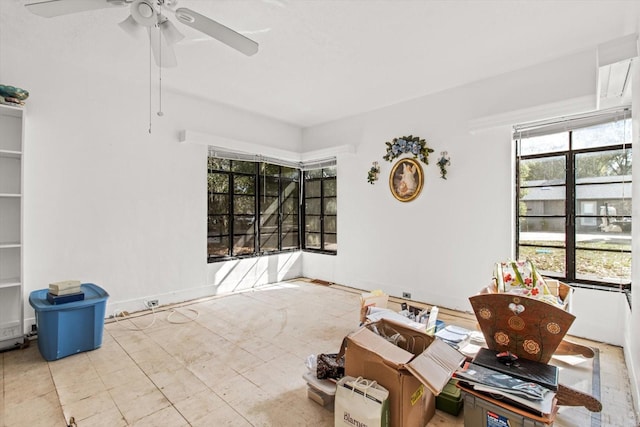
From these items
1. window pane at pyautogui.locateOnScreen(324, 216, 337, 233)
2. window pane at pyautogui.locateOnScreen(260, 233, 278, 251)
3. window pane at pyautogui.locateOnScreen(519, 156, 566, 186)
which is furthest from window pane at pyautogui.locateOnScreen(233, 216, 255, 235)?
window pane at pyautogui.locateOnScreen(519, 156, 566, 186)

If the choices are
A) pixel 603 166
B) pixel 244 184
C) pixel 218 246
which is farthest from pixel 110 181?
pixel 603 166

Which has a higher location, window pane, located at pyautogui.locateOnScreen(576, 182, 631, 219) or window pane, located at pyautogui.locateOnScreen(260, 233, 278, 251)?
window pane, located at pyautogui.locateOnScreen(576, 182, 631, 219)

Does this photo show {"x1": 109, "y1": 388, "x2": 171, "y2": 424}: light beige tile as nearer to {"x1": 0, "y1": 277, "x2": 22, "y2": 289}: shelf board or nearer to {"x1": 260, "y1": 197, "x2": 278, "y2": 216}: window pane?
{"x1": 0, "y1": 277, "x2": 22, "y2": 289}: shelf board

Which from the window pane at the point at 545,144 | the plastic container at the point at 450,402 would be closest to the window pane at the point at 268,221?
the window pane at the point at 545,144

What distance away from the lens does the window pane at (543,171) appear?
3303 millimetres

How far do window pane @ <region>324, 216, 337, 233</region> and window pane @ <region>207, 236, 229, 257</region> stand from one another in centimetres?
172

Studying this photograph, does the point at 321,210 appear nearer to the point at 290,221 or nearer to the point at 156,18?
the point at 290,221

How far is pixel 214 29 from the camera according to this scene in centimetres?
212

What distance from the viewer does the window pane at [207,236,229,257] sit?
4.58 meters

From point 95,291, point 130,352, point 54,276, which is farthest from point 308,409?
point 54,276

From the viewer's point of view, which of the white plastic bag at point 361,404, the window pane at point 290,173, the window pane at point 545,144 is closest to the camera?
the white plastic bag at point 361,404

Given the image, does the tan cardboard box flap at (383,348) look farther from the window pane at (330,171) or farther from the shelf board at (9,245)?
the window pane at (330,171)

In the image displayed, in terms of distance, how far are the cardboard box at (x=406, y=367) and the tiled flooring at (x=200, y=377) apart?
357 mm

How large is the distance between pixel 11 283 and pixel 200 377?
1974mm
